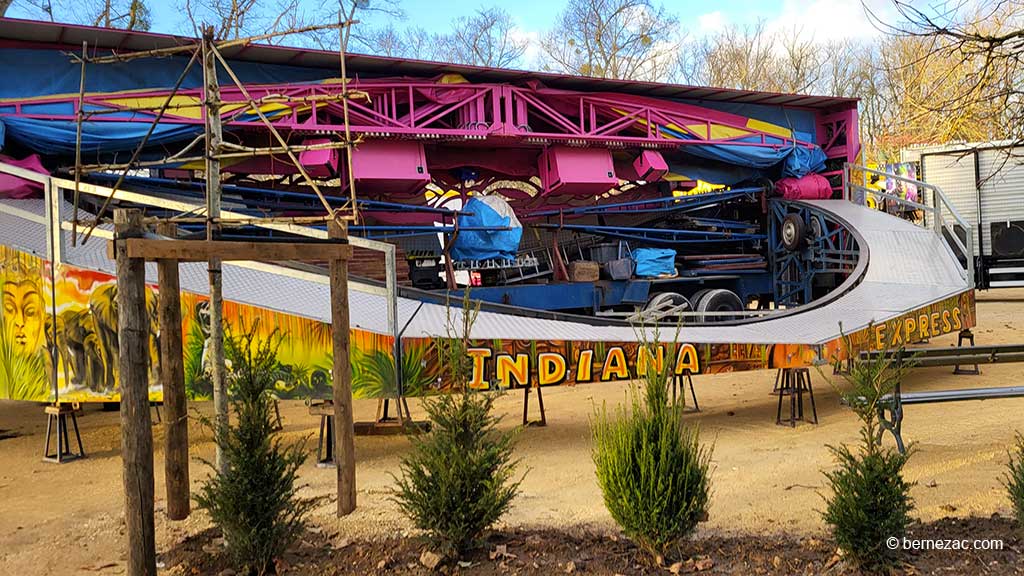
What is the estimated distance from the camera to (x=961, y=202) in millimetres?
18469

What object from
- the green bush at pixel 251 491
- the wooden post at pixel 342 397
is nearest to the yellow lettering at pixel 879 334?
the wooden post at pixel 342 397

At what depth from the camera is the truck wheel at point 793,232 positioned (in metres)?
13.1

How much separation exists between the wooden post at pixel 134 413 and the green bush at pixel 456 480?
125cm

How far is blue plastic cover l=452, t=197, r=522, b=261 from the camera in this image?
11398mm

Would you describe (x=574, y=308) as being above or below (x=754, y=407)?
above

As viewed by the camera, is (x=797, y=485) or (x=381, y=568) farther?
(x=797, y=485)

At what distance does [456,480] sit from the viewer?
4500mm

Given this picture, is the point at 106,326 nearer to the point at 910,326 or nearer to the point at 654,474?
the point at 654,474

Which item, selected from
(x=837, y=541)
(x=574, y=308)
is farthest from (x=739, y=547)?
(x=574, y=308)

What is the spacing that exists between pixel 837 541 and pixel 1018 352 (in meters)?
4.52

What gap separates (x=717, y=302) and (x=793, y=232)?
1797mm

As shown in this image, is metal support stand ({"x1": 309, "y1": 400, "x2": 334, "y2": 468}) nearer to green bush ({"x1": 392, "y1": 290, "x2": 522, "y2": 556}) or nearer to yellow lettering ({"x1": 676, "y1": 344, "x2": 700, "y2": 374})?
green bush ({"x1": 392, "y1": 290, "x2": 522, "y2": 556})

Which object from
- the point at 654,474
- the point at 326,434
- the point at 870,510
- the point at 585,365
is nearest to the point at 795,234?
the point at 585,365

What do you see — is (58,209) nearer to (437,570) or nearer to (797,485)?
(437,570)
